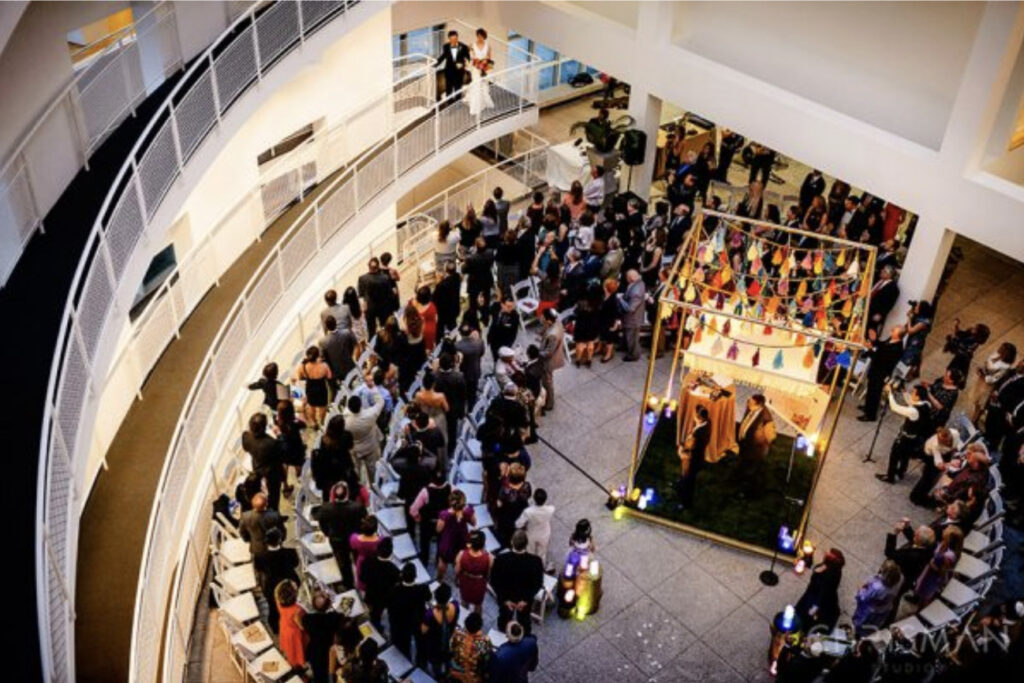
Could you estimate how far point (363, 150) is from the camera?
59.0 feet

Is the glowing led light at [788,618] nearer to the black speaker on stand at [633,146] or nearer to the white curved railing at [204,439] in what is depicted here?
the white curved railing at [204,439]

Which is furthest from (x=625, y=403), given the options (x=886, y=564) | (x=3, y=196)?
(x=3, y=196)

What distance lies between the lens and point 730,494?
41.7ft

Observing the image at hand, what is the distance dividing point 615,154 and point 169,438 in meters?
10.6

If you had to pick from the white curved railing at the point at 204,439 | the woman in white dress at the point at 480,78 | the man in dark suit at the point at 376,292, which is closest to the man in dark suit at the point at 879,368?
the man in dark suit at the point at 376,292

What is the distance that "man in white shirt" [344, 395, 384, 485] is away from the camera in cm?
1137

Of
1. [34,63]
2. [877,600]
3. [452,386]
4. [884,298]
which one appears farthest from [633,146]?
[34,63]

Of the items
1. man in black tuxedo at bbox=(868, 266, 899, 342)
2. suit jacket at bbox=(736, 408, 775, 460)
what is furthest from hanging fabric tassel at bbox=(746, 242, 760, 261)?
man in black tuxedo at bbox=(868, 266, 899, 342)

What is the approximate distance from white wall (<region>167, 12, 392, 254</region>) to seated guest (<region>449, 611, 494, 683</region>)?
759 centimetres

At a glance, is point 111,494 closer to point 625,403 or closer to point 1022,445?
point 625,403

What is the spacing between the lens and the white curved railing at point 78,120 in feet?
28.8

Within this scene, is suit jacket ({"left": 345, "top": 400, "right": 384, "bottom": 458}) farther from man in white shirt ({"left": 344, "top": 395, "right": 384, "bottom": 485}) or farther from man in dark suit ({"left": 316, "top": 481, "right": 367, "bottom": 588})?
man in dark suit ({"left": 316, "top": 481, "right": 367, "bottom": 588})

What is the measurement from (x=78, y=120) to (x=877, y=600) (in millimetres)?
9705

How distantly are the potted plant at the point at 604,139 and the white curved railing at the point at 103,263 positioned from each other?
5.81 m
